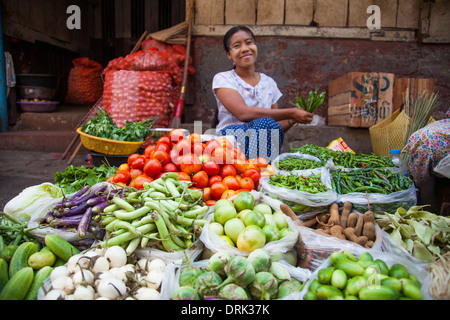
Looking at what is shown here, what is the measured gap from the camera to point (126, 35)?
919 centimetres

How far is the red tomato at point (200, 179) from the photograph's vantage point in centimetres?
247

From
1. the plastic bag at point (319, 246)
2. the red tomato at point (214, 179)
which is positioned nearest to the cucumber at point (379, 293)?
the plastic bag at point (319, 246)

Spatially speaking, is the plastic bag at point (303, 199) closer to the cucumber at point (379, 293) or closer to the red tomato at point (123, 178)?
the cucumber at point (379, 293)

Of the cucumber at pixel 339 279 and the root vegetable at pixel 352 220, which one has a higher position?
the root vegetable at pixel 352 220

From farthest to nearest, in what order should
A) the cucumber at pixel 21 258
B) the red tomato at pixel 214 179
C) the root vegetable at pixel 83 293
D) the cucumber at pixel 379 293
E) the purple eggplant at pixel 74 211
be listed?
1. the red tomato at pixel 214 179
2. the purple eggplant at pixel 74 211
3. the cucumber at pixel 21 258
4. the root vegetable at pixel 83 293
5. the cucumber at pixel 379 293

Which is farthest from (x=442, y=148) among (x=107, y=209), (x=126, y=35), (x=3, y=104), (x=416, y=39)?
(x=126, y=35)

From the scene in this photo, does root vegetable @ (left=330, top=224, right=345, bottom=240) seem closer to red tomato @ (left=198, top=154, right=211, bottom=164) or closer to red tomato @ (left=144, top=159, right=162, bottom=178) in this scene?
red tomato @ (left=198, top=154, right=211, bottom=164)

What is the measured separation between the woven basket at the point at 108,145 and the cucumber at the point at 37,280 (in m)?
2.26

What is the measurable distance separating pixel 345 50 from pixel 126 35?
646cm

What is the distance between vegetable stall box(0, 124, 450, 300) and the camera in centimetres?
143

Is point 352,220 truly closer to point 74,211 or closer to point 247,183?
point 247,183
